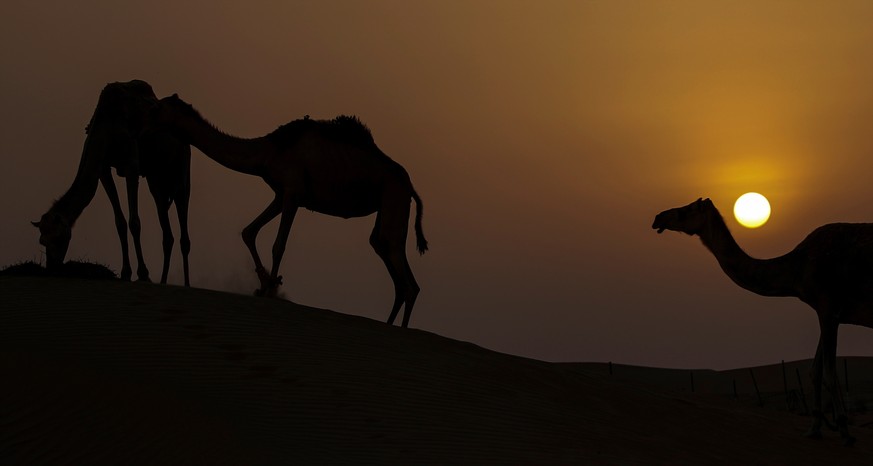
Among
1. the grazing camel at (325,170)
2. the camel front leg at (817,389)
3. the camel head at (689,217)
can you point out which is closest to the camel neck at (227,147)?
the grazing camel at (325,170)

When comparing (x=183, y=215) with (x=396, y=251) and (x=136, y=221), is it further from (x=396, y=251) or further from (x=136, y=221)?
(x=396, y=251)

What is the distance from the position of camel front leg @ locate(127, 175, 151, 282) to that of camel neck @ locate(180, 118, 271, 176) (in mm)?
1091

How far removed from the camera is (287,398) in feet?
39.9

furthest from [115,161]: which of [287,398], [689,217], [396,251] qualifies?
[689,217]

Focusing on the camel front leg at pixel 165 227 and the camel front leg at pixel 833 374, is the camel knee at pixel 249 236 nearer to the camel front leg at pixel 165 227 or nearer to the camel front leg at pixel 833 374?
the camel front leg at pixel 165 227

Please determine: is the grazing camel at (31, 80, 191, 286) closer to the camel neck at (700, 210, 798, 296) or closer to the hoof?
the hoof

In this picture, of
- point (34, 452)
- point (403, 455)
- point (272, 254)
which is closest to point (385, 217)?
point (272, 254)

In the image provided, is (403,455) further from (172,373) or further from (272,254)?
(272,254)

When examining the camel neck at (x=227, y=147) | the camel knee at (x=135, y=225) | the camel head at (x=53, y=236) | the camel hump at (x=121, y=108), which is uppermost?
the camel hump at (x=121, y=108)

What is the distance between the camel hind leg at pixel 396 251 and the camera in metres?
18.2

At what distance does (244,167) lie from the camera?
18219 millimetres

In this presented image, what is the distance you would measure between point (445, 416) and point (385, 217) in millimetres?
6249

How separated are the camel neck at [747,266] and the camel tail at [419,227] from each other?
173 inches

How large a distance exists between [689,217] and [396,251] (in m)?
4.35
